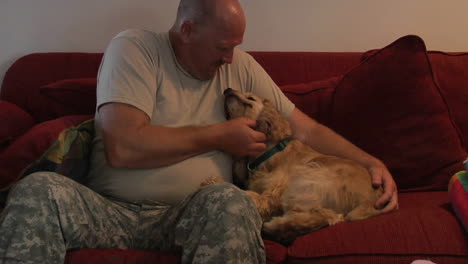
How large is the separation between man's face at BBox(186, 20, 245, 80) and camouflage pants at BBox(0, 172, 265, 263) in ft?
2.20

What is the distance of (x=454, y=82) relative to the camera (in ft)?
7.60

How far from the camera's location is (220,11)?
6.05ft

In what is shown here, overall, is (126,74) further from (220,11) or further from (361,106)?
(361,106)

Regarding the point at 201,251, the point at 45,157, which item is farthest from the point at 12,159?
the point at 201,251

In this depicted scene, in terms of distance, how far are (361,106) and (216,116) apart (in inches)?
29.3

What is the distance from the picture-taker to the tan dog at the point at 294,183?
1.71 metres

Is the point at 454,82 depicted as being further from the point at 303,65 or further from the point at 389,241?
the point at 389,241

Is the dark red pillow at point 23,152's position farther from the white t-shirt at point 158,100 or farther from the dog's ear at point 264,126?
the dog's ear at point 264,126

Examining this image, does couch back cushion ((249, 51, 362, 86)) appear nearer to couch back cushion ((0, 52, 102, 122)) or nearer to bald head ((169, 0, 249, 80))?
A: bald head ((169, 0, 249, 80))

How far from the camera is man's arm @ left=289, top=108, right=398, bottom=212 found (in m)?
1.86

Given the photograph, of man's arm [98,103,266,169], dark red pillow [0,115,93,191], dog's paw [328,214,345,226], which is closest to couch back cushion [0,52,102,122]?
dark red pillow [0,115,93,191]

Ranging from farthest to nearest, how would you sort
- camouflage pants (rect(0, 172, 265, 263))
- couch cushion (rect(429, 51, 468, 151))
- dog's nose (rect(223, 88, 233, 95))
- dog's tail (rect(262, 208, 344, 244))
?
couch cushion (rect(429, 51, 468, 151)) → dog's nose (rect(223, 88, 233, 95)) → dog's tail (rect(262, 208, 344, 244)) → camouflage pants (rect(0, 172, 265, 263))

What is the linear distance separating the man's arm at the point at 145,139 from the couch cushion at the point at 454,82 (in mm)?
1245

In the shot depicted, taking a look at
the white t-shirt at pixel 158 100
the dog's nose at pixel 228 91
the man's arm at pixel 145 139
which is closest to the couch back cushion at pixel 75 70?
the white t-shirt at pixel 158 100
